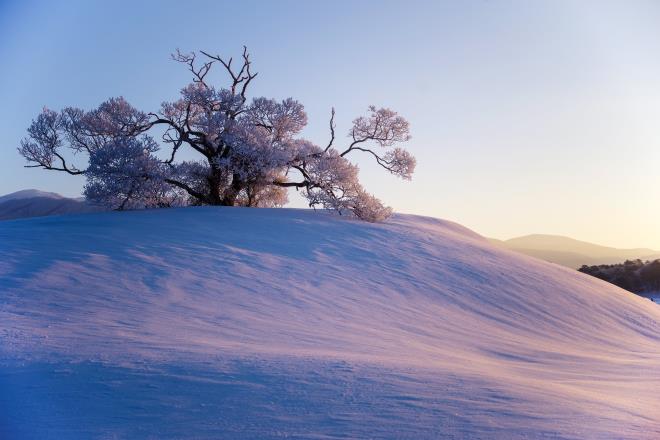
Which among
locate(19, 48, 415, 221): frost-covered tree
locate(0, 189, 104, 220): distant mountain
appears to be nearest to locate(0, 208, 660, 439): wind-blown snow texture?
locate(19, 48, 415, 221): frost-covered tree

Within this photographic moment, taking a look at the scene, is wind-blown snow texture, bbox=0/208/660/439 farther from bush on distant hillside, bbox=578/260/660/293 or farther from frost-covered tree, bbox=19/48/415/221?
bush on distant hillside, bbox=578/260/660/293

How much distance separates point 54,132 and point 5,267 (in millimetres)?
11725

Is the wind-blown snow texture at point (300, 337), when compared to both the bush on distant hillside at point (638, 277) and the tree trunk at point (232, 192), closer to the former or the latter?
the tree trunk at point (232, 192)

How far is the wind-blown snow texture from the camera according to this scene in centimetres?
466

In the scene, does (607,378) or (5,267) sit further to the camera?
(5,267)

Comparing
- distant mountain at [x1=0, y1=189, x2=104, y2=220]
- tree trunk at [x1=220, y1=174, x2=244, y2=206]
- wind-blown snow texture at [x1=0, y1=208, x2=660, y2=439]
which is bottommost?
wind-blown snow texture at [x1=0, y1=208, x2=660, y2=439]

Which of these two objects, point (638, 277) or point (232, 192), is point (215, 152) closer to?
point (232, 192)

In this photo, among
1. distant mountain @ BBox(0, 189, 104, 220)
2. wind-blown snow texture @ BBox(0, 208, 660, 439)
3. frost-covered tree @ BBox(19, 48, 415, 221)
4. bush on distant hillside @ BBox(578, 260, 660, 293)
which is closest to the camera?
wind-blown snow texture @ BBox(0, 208, 660, 439)

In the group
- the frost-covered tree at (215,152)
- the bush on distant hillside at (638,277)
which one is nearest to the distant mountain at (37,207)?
the frost-covered tree at (215,152)

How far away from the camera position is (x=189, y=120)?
20.8m

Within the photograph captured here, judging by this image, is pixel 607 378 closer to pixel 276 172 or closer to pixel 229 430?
pixel 229 430

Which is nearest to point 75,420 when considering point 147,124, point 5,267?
point 5,267

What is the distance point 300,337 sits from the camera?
23.9 ft

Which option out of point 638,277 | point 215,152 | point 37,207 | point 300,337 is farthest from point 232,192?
point 638,277
